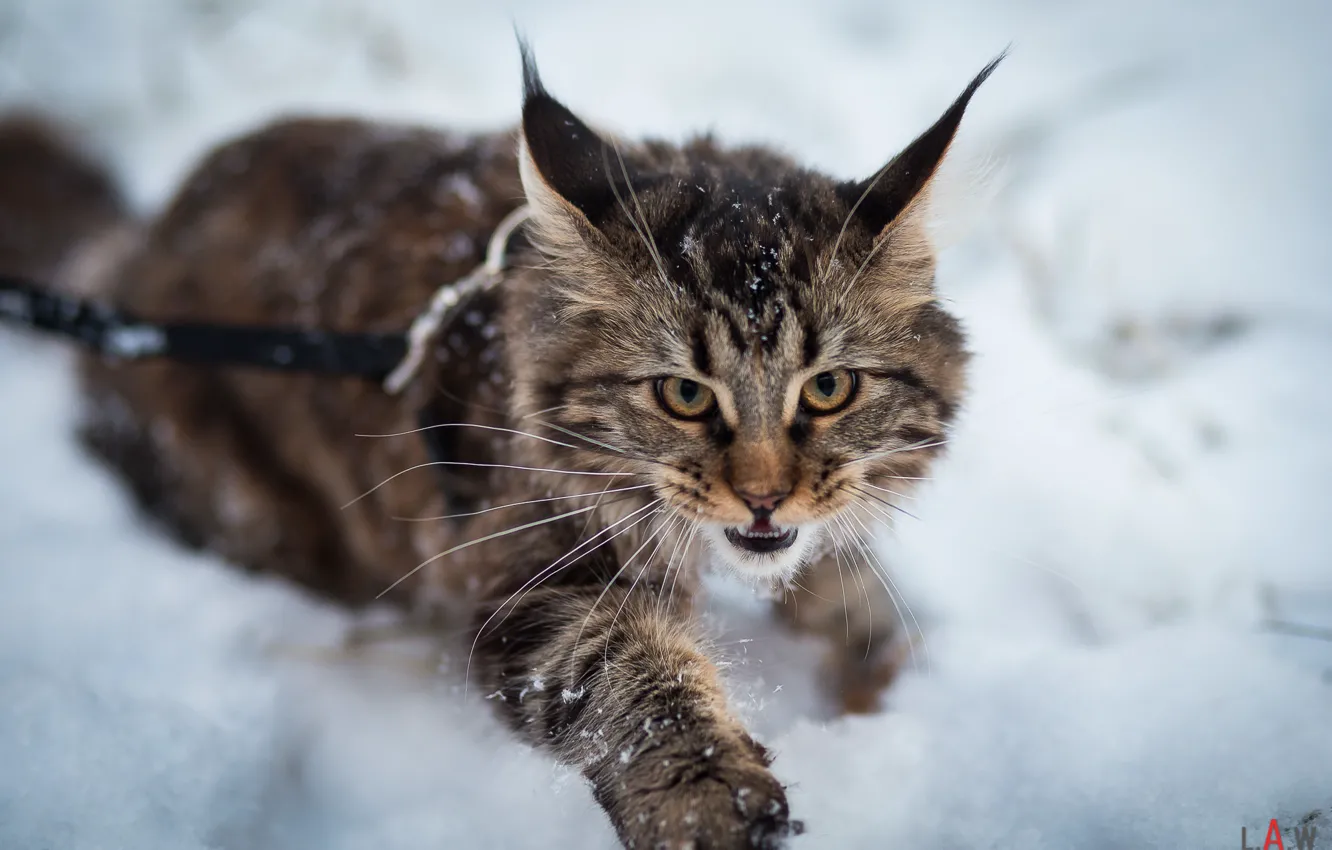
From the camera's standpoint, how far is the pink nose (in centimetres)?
130

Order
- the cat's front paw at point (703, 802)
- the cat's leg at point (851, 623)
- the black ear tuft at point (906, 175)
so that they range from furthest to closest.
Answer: the cat's leg at point (851, 623) → the black ear tuft at point (906, 175) → the cat's front paw at point (703, 802)

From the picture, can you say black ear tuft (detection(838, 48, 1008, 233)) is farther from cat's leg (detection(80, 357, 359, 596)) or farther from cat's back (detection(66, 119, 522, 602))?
cat's leg (detection(80, 357, 359, 596))

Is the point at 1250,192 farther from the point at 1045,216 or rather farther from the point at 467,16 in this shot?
the point at 467,16

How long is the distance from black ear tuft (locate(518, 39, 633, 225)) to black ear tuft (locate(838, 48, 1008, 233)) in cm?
42

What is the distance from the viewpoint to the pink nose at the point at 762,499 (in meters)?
1.30

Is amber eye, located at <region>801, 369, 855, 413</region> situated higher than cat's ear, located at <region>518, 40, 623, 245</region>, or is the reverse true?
cat's ear, located at <region>518, 40, 623, 245</region>

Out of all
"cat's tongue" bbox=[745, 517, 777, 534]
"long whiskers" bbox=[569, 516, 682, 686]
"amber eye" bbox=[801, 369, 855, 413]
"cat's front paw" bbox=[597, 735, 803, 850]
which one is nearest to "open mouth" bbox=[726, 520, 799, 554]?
"cat's tongue" bbox=[745, 517, 777, 534]

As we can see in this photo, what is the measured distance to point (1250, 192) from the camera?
2727 mm

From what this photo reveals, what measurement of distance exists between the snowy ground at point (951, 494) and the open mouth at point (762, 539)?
25cm

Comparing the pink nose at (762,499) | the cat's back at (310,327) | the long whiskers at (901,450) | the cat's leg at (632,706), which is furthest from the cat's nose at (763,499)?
A: the cat's back at (310,327)

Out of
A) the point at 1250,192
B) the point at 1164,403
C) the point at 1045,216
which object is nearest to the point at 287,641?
the point at 1164,403

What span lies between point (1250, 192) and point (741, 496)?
2530mm

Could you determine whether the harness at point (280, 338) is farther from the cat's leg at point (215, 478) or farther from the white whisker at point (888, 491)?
the white whisker at point (888, 491)

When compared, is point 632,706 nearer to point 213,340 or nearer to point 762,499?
point 762,499
